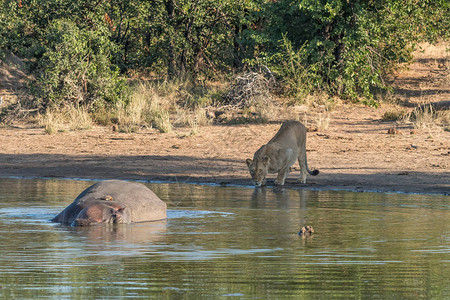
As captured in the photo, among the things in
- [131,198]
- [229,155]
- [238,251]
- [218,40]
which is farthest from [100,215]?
[218,40]

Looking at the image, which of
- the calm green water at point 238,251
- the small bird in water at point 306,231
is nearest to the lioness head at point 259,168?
the calm green water at point 238,251

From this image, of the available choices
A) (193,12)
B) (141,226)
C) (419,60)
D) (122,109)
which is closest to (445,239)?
(141,226)

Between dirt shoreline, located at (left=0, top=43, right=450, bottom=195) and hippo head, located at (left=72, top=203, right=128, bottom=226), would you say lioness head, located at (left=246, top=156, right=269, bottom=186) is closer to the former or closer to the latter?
dirt shoreline, located at (left=0, top=43, right=450, bottom=195)

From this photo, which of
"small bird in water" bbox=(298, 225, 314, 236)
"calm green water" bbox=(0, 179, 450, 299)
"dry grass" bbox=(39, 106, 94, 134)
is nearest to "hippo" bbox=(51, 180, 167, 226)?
"calm green water" bbox=(0, 179, 450, 299)

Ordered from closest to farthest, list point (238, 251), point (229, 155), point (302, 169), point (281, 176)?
point (238, 251)
point (281, 176)
point (302, 169)
point (229, 155)

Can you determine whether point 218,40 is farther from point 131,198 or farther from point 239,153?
point 131,198

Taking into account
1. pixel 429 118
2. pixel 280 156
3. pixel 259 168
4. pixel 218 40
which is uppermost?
pixel 218 40

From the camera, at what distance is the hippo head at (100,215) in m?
8.41

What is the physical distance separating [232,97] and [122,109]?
8.90ft

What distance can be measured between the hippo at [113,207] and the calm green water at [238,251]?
178 millimetres

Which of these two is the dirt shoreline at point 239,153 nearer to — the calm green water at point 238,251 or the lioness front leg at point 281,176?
the lioness front leg at point 281,176

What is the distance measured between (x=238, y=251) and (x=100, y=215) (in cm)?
209

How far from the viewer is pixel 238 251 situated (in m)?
6.92

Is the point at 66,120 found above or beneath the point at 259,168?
above
